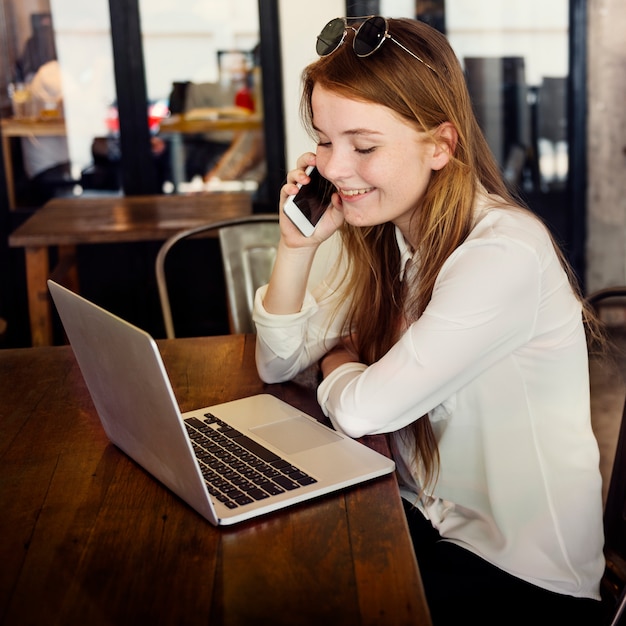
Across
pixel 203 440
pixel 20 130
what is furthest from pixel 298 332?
pixel 20 130

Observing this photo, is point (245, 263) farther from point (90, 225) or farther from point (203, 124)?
point (203, 124)

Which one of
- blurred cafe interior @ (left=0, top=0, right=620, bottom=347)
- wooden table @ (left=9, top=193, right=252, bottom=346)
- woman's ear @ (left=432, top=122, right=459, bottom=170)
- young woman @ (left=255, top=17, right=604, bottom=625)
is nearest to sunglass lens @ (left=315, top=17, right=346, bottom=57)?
young woman @ (left=255, top=17, right=604, bottom=625)

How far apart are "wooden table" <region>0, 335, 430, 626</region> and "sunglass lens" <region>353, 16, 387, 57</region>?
1.90 feet

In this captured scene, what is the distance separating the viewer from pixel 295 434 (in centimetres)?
132

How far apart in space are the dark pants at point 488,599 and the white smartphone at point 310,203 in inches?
23.8

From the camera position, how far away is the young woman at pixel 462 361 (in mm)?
1311

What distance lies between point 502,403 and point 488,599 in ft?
0.94

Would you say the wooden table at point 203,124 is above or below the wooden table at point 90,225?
above

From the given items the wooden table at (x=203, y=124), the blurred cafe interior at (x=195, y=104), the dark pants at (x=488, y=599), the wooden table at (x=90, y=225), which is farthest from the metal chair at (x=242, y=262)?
the wooden table at (x=203, y=124)

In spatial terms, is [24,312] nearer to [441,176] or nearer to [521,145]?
[521,145]

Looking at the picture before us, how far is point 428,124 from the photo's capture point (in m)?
1.40

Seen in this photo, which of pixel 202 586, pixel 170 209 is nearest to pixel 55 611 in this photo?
pixel 202 586

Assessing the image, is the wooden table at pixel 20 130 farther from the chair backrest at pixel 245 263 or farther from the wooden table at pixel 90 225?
the chair backrest at pixel 245 263

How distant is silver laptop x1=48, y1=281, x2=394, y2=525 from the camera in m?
1.01
